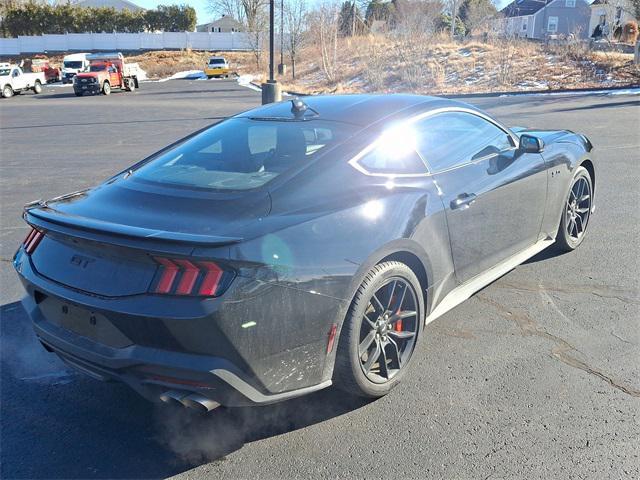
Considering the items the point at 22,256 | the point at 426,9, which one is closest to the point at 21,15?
the point at 426,9

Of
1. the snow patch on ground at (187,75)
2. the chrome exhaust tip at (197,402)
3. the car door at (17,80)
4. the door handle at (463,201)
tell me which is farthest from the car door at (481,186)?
the snow patch on ground at (187,75)

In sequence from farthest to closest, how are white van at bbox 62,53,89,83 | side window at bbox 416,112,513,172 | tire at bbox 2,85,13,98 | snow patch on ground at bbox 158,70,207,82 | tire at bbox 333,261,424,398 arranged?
1. snow patch on ground at bbox 158,70,207,82
2. white van at bbox 62,53,89,83
3. tire at bbox 2,85,13,98
4. side window at bbox 416,112,513,172
5. tire at bbox 333,261,424,398

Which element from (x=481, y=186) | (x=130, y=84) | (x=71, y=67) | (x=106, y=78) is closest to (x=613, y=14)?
(x=130, y=84)

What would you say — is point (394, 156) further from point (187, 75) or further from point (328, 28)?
point (187, 75)

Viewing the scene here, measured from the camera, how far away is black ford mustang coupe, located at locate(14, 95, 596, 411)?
2416mm

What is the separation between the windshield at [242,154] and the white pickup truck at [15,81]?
34.4 m

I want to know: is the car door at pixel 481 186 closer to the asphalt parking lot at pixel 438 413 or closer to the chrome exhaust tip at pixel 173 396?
the asphalt parking lot at pixel 438 413

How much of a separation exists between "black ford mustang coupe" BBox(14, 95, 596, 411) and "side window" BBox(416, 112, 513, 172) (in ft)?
0.05

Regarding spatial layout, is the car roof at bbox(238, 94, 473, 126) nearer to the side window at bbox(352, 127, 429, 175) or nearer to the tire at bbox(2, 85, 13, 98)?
the side window at bbox(352, 127, 429, 175)

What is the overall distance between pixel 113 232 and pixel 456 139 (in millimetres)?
2387

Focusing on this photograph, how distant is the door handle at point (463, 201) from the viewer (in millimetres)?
3520

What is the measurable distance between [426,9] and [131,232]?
154 feet

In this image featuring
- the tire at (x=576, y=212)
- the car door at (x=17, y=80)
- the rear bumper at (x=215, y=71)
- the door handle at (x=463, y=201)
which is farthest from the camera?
the rear bumper at (x=215, y=71)

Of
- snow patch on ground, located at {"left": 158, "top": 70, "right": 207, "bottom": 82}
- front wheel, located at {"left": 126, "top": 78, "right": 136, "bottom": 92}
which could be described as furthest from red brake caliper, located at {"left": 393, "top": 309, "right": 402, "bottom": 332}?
snow patch on ground, located at {"left": 158, "top": 70, "right": 207, "bottom": 82}
